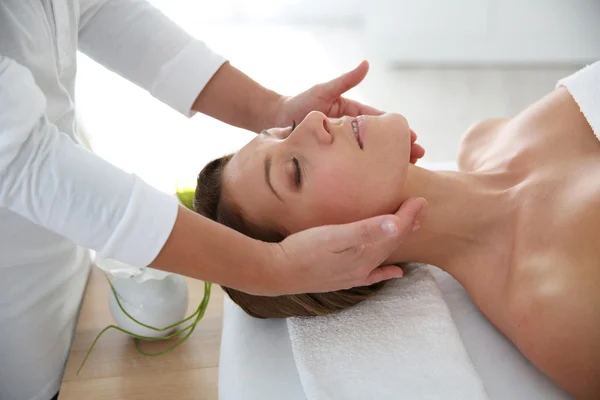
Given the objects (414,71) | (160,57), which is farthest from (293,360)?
(414,71)

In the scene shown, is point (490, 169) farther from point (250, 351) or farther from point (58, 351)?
point (58, 351)

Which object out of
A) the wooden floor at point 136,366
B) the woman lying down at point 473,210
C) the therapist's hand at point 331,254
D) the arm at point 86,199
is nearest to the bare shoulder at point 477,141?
the woman lying down at point 473,210

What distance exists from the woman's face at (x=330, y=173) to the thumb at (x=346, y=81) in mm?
182

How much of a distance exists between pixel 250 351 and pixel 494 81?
2275mm

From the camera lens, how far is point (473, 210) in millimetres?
1402

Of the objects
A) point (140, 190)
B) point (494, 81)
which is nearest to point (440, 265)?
point (140, 190)

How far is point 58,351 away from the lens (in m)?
1.54

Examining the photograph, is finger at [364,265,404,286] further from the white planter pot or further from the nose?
the white planter pot

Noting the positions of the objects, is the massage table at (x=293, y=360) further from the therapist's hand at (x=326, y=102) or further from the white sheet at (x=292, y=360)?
the therapist's hand at (x=326, y=102)

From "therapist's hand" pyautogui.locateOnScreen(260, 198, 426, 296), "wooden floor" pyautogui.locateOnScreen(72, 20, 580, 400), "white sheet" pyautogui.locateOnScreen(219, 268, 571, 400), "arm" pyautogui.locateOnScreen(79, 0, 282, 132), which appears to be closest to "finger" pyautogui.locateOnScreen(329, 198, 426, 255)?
"therapist's hand" pyautogui.locateOnScreen(260, 198, 426, 296)

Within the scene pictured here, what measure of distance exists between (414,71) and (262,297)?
2221 millimetres

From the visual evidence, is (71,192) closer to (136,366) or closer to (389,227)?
(389,227)

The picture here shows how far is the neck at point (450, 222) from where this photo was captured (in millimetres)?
1384

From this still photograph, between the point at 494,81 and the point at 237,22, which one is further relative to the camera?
the point at 237,22
